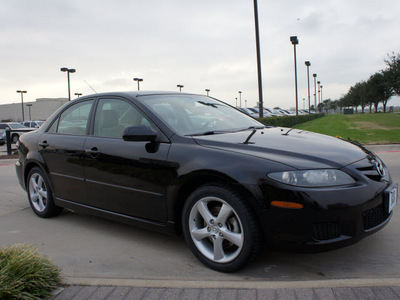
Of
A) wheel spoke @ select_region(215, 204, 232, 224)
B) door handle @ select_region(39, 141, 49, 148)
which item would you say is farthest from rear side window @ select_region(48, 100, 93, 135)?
wheel spoke @ select_region(215, 204, 232, 224)

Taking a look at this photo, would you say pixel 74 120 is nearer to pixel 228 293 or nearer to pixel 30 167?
pixel 30 167

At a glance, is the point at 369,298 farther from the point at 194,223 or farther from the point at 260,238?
the point at 194,223

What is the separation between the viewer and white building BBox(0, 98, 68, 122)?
298ft

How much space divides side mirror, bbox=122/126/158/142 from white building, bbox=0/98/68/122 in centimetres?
8900

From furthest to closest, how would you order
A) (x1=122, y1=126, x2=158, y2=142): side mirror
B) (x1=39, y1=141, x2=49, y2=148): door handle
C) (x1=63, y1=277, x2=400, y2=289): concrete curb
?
(x1=39, y1=141, x2=49, y2=148): door handle → (x1=122, y1=126, x2=158, y2=142): side mirror → (x1=63, y1=277, x2=400, y2=289): concrete curb

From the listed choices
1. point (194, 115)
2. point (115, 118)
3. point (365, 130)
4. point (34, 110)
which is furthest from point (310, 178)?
point (34, 110)

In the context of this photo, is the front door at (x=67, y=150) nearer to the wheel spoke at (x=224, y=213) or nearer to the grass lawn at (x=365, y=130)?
the wheel spoke at (x=224, y=213)

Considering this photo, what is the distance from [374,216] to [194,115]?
1.92m

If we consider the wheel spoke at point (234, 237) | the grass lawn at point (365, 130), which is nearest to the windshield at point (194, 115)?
the wheel spoke at point (234, 237)

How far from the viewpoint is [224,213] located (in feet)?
10.0

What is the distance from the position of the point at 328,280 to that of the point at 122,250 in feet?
6.27

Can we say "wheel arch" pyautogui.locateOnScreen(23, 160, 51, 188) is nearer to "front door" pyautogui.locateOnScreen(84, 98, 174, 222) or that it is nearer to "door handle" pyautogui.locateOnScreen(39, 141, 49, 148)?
"door handle" pyautogui.locateOnScreen(39, 141, 49, 148)

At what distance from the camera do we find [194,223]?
3.28m

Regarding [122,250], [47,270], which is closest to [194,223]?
[122,250]
